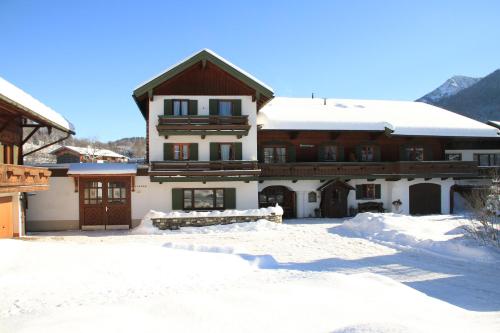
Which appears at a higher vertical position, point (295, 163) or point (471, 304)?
point (295, 163)

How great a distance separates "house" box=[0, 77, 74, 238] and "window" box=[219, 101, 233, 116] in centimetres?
913

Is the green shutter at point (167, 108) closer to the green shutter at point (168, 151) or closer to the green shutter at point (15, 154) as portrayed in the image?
the green shutter at point (168, 151)

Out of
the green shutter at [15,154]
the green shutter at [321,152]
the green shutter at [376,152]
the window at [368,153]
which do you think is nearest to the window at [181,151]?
the green shutter at [15,154]

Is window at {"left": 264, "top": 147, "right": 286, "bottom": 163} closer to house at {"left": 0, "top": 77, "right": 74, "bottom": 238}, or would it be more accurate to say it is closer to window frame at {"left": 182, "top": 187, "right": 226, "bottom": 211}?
window frame at {"left": 182, "top": 187, "right": 226, "bottom": 211}

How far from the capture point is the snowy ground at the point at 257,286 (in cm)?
686

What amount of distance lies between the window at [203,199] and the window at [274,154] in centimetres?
503

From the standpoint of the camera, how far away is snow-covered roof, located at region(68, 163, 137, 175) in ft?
71.8

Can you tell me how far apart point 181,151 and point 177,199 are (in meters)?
3.11

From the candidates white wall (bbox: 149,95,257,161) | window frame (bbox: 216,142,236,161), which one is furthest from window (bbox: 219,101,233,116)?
window frame (bbox: 216,142,236,161)

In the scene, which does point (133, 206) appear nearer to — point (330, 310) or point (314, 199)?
point (314, 199)

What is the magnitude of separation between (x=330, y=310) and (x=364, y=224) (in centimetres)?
1383

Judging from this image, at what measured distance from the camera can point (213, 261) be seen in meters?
12.6

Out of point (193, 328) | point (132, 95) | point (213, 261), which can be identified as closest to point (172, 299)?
point (193, 328)

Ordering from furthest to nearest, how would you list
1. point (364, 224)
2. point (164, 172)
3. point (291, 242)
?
point (164, 172)
point (364, 224)
point (291, 242)
